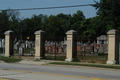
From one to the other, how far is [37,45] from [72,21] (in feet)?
276

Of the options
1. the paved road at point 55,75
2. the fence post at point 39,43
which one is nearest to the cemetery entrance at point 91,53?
the fence post at point 39,43

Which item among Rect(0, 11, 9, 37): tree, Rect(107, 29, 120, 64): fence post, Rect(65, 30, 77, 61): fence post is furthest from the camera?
Rect(0, 11, 9, 37): tree

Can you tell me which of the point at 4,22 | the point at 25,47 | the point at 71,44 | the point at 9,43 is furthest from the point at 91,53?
the point at 4,22

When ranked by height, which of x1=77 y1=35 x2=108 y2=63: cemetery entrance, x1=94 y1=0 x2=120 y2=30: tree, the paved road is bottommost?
the paved road

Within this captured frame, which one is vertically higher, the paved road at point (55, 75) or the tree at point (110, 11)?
the tree at point (110, 11)

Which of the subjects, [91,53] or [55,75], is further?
[91,53]

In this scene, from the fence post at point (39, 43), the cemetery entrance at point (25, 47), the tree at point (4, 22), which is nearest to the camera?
the fence post at point (39, 43)

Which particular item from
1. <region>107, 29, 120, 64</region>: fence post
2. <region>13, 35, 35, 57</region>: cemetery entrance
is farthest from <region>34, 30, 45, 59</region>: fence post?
<region>107, 29, 120, 64</region>: fence post

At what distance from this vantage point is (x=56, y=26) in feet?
311

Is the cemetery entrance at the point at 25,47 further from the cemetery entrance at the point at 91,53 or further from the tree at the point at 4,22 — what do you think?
the tree at the point at 4,22

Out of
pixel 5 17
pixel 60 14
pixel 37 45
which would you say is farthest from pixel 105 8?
pixel 60 14

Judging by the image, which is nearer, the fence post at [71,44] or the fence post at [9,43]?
the fence post at [71,44]

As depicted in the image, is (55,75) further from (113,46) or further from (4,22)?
(4,22)

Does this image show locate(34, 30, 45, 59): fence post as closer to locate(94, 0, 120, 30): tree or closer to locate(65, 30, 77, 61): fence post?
locate(65, 30, 77, 61): fence post
